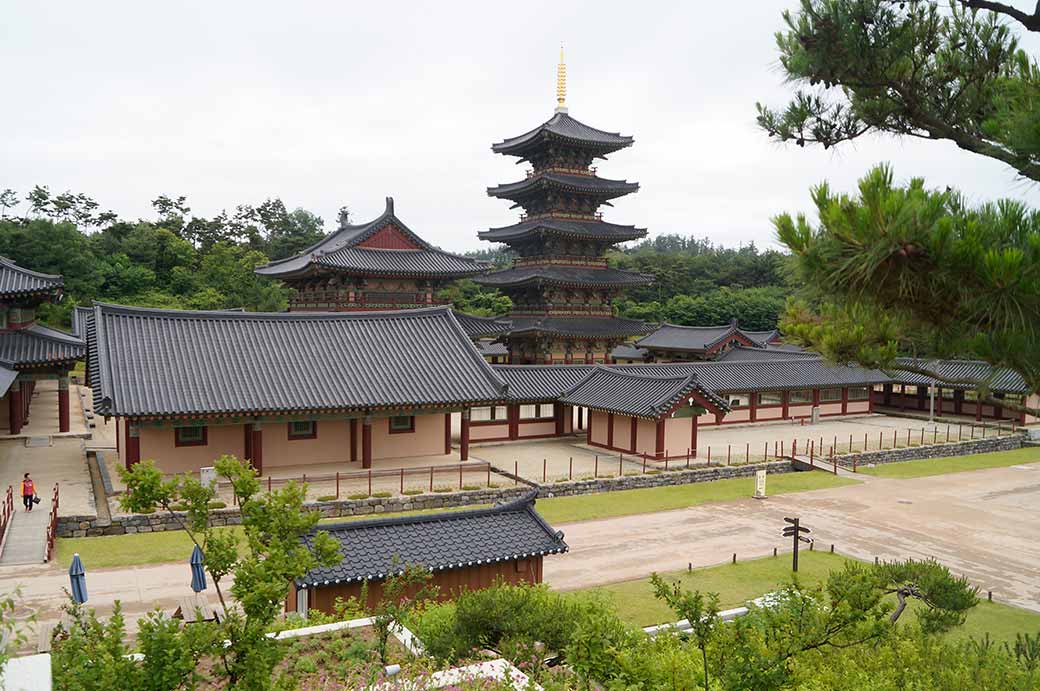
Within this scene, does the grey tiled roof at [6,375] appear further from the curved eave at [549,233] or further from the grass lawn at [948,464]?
the grass lawn at [948,464]

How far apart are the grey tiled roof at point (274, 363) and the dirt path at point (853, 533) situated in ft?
24.3

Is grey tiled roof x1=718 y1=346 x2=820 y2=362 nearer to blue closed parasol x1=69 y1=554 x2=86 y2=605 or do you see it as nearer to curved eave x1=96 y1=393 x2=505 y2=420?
curved eave x1=96 y1=393 x2=505 y2=420

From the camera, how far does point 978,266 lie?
221 inches

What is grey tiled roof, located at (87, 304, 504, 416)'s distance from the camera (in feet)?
67.9

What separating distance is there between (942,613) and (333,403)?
16813 millimetres

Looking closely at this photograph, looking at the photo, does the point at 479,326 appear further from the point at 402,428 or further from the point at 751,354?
the point at 751,354

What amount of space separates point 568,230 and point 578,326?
5.22 m

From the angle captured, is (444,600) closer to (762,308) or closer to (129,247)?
(129,247)

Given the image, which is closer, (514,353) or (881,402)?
(514,353)

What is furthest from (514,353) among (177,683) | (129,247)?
(129,247)

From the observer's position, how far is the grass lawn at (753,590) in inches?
513

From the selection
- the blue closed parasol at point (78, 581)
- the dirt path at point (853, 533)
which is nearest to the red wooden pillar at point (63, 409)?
the blue closed parasol at point (78, 581)

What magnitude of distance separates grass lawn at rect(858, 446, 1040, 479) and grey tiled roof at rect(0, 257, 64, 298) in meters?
32.0

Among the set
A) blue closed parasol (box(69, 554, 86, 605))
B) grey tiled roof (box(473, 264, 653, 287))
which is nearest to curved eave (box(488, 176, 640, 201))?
grey tiled roof (box(473, 264, 653, 287))
